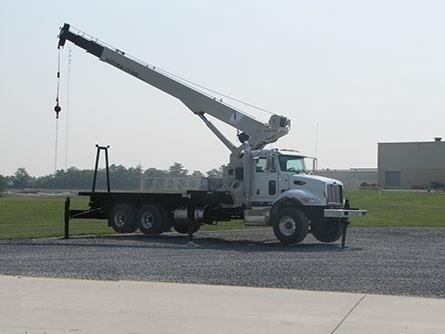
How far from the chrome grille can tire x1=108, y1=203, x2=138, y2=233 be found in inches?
258

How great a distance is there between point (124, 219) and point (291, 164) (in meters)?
5.93

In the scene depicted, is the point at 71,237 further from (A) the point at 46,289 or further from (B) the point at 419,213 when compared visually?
(B) the point at 419,213

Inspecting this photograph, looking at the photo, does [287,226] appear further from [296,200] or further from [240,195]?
[240,195]

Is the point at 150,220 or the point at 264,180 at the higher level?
the point at 264,180

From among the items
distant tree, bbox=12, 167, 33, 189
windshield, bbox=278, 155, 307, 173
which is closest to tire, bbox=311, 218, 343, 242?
windshield, bbox=278, 155, 307, 173

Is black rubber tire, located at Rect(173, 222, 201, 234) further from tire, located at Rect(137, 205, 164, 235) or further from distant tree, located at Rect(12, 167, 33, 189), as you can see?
distant tree, located at Rect(12, 167, 33, 189)

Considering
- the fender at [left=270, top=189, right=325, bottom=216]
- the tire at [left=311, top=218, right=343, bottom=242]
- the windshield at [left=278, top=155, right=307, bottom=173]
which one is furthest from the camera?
the windshield at [left=278, top=155, right=307, bottom=173]

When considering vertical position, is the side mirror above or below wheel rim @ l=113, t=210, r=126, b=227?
above

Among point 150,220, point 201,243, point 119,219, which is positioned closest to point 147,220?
point 150,220

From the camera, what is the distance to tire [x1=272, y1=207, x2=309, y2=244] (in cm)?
2025

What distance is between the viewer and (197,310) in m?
9.26

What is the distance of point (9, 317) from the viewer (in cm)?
877

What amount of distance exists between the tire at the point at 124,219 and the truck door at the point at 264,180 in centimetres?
425

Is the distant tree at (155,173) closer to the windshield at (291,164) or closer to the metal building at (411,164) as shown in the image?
the windshield at (291,164)
